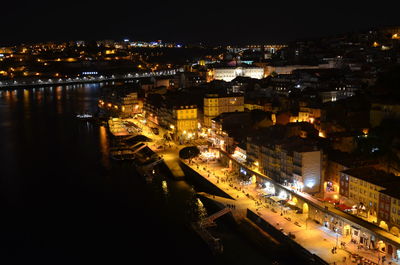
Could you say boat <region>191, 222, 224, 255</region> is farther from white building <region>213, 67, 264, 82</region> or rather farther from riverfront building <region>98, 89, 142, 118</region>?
white building <region>213, 67, 264, 82</region>

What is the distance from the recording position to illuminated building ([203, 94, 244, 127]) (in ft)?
58.0

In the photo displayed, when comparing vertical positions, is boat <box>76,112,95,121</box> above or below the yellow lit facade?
below

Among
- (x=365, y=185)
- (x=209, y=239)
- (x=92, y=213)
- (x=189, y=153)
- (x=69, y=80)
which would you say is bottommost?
(x=92, y=213)

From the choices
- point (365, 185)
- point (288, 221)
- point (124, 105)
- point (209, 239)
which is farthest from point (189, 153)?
point (124, 105)

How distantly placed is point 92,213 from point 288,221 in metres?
4.92

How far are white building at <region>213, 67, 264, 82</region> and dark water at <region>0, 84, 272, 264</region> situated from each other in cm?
1214

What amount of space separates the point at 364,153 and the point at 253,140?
9.57 feet

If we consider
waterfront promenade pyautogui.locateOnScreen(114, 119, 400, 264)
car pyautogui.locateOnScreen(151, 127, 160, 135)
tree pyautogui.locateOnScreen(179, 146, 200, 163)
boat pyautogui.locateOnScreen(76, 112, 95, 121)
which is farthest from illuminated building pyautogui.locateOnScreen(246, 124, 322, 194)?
boat pyautogui.locateOnScreen(76, 112, 95, 121)

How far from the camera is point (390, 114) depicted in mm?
12641

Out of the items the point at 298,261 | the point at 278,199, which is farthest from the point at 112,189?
the point at 298,261

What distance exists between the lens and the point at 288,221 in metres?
9.37

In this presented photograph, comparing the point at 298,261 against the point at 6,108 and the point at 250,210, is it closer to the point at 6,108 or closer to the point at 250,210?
the point at 250,210

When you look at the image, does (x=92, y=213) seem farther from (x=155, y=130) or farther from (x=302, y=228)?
(x=155, y=130)

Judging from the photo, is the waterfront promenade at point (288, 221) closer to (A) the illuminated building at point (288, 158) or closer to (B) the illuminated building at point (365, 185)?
(A) the illuminated building at point (288, 158)
